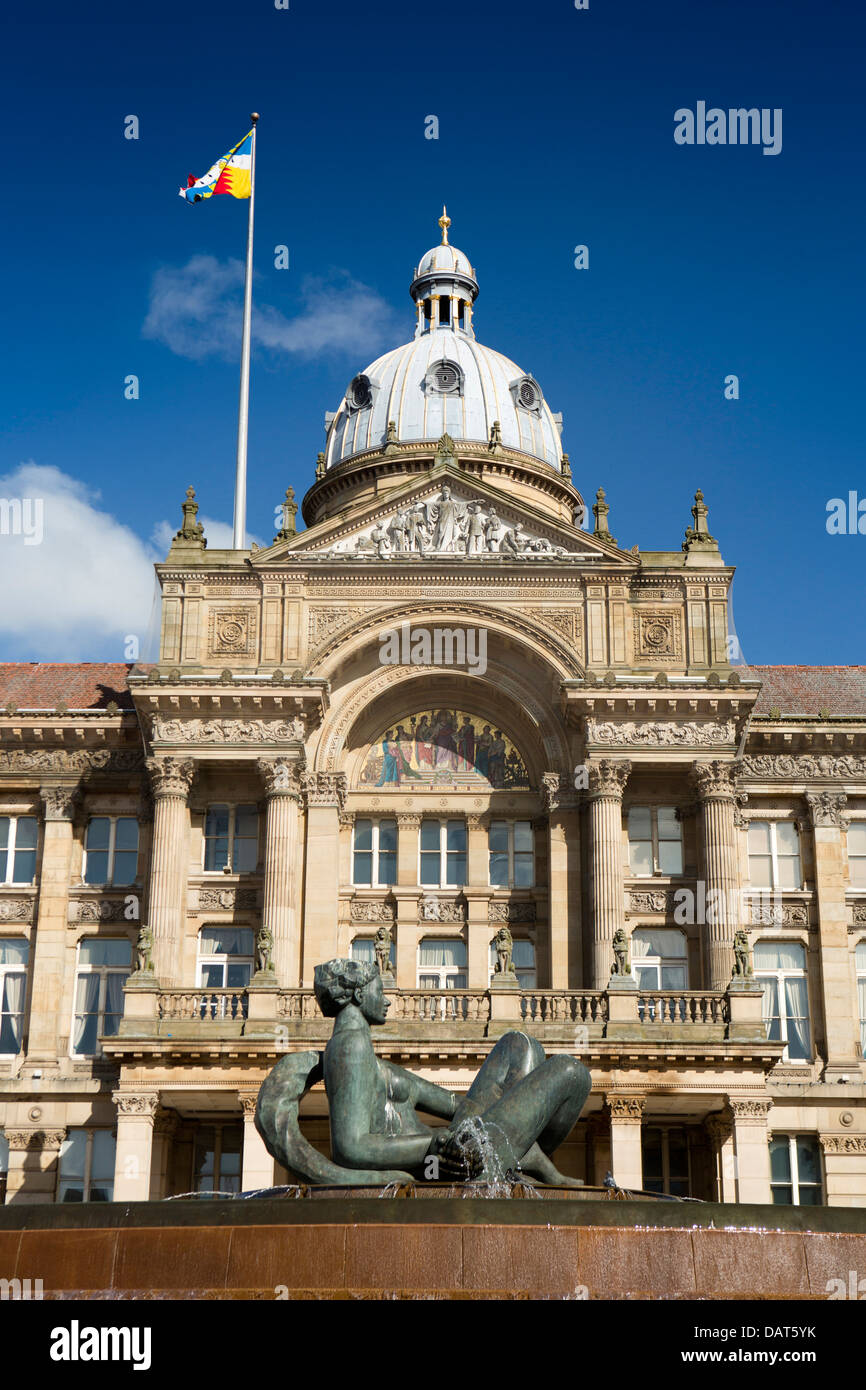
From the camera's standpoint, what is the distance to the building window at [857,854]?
43312 millimetres

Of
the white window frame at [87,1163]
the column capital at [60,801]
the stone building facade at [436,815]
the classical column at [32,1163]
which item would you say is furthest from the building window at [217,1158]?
the column capital at [60,801]

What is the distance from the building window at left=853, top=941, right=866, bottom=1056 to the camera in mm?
41688

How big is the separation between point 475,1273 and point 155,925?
25683mm

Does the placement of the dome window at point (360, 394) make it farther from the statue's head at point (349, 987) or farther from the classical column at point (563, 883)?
the statue's head at point (349, 987)

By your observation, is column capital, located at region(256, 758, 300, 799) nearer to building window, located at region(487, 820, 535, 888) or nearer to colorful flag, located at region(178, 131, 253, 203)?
building window, located at region(487, 820, 535, 888)

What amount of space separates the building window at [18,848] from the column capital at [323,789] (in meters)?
7.31

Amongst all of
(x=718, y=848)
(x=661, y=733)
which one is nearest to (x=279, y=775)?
(x=661, y=733)

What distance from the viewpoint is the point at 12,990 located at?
138 feet

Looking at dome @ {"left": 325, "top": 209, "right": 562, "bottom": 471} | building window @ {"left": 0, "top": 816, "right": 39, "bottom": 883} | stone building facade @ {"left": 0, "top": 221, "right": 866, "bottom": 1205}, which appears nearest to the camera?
stone building facade @ {"left": 0, "top": 221, "right": 866, "bottom": 1205}

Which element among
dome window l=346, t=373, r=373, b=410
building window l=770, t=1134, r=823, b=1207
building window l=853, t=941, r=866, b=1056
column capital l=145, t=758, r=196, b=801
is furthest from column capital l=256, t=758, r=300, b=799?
dome window l=346, t=373, r=373, b=410

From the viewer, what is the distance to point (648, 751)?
133 ft

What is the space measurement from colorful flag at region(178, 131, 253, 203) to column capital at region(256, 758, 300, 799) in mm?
18082
